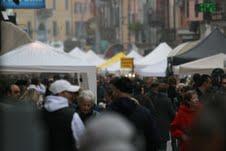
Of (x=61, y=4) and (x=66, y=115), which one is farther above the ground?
(x=61, y=4)

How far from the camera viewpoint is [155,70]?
119ft

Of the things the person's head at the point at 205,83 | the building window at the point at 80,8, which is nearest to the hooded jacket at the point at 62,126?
the person's head at the point at 205,83

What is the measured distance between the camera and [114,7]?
132 m

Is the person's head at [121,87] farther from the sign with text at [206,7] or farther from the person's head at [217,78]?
the sign with text at [206,7]

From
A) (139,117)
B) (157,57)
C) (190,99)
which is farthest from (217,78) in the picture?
(157,57)

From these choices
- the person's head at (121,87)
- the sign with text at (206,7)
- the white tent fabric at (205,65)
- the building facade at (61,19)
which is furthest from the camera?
the building facade at (61,19)

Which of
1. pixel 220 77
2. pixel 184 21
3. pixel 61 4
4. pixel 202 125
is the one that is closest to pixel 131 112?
pixel 202 125

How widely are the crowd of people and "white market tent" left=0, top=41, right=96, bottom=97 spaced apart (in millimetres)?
1553

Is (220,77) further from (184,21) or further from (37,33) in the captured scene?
(37,33)

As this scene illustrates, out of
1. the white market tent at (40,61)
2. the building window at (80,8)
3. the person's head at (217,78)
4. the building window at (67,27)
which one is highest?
the building window at (80,8)

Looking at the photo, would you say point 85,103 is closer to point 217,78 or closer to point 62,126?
point 62,126

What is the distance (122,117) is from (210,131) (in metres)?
0.76

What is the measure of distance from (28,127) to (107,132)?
156 centimetres

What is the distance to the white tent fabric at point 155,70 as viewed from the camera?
35.9m
